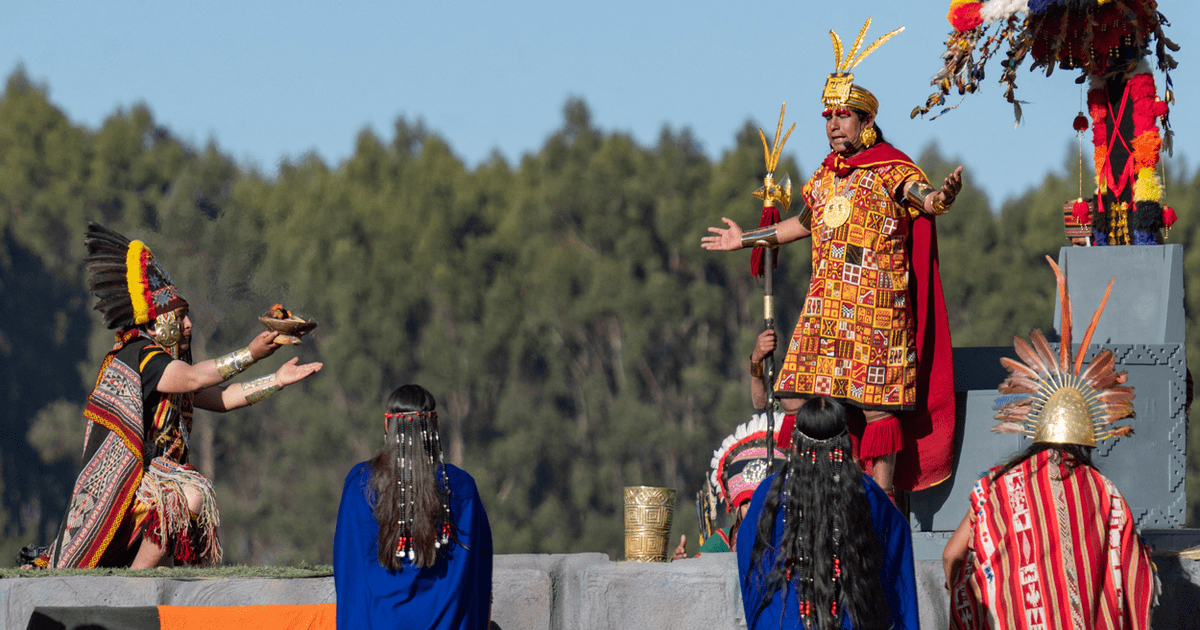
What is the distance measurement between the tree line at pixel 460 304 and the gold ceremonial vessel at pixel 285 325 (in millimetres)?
21563

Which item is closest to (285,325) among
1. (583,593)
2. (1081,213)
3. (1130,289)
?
(583,593)

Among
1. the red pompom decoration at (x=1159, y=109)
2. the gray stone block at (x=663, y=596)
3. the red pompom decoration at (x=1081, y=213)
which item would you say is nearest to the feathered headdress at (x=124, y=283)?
the gray stone block at (x=663, y=596)

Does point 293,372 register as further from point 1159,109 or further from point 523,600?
point 1159,109

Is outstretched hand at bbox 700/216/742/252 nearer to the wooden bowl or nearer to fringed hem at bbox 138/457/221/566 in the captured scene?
the wooden bowl

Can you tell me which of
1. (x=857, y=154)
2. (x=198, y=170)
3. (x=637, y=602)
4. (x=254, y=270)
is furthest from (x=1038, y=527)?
(x=198, y=170)

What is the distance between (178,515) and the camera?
6.46m

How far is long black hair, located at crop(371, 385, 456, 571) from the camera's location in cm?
488

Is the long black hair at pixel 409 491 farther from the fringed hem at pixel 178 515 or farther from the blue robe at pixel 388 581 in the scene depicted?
the fringed hem at pixel 178 515

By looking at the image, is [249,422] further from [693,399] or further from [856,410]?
[856,410]

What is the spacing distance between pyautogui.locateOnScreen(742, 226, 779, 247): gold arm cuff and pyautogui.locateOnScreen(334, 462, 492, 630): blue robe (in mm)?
2402

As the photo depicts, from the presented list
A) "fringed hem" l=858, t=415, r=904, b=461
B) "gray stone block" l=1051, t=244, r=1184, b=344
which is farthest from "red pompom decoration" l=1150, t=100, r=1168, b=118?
"fringed hem" l=858, t=415, r=904, b=461

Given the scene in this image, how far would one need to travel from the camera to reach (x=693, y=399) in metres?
30.4

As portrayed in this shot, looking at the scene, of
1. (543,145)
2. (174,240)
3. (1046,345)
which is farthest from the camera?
(543,145)

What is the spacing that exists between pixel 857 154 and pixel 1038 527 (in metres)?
2.24
